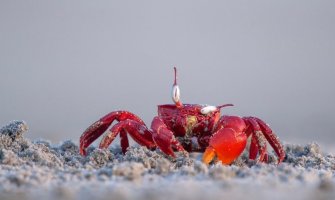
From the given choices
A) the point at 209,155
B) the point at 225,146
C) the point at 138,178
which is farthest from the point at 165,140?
the point at 138,178

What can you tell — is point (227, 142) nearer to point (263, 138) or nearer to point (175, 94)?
point (263, 138)

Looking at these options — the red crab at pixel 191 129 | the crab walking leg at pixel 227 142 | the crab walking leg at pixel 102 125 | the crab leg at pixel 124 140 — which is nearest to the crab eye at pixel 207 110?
the red crab at pixel 191 129

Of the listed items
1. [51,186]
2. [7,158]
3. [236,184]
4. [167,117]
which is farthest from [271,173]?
[167,117]

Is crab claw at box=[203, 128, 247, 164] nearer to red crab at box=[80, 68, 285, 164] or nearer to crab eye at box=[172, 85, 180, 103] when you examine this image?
red crab at box=[80, 68, 285, 164]

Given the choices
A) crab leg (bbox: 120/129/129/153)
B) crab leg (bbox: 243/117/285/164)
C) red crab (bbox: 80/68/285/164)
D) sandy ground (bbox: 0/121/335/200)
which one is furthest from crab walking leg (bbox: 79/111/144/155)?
crab leg (bbox: 243/117/285/164)

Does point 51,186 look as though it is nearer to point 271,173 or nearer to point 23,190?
point 23,190

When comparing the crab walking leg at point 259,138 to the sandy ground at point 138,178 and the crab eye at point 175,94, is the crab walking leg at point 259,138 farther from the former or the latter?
the crab eye at point 175,94
